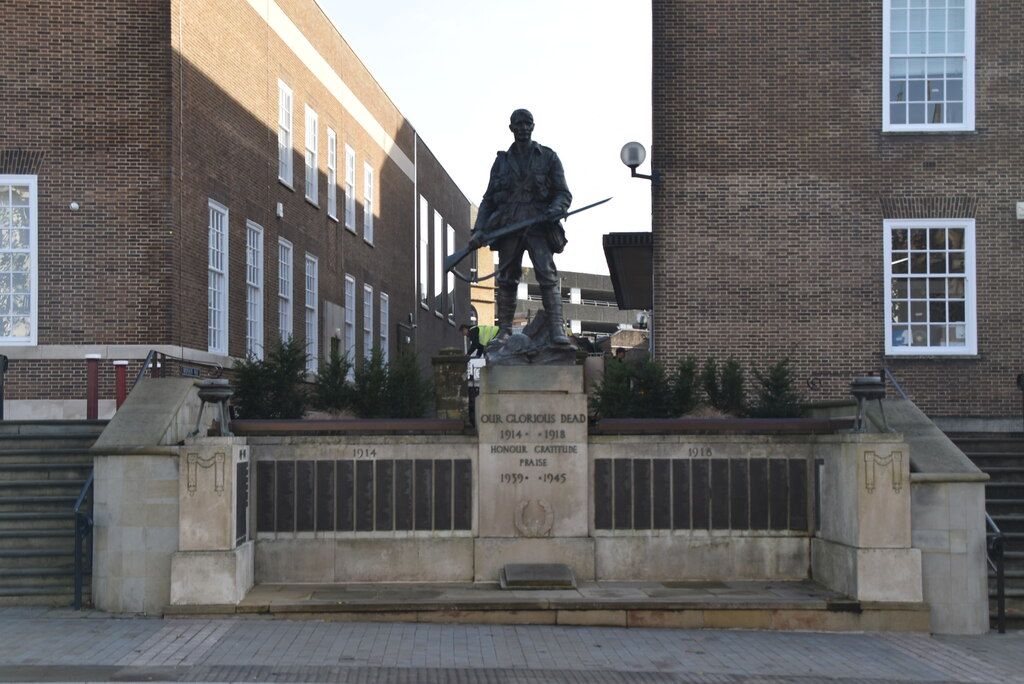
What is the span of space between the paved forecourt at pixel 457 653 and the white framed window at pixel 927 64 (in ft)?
35.5

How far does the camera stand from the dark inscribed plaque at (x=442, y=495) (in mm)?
13594

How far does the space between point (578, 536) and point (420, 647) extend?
3257 millimetres

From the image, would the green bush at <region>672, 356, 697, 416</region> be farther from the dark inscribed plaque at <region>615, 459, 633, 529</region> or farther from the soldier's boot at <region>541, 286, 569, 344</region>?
the dark inscribed plaque at <region>615, 459, 633, 529</region>

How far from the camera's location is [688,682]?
31.7ft

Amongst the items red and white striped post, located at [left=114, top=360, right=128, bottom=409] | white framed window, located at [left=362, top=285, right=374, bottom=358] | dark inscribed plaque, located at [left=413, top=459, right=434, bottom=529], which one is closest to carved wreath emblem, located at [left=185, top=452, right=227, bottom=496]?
dark inscribed plaque, located at [left=413, top=459, right=434, bottom=529]

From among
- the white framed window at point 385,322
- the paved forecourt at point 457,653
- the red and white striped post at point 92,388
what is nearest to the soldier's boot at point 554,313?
the paved forecourt at point 457,653

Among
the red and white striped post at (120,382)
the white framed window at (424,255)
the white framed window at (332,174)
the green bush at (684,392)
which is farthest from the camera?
the white framed window at (424,255)

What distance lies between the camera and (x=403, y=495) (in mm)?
13594

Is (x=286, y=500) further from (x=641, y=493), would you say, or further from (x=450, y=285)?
(x=450, y=285)

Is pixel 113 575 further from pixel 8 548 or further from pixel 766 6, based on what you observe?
pixel 766 6

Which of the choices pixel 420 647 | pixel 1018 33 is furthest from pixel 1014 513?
pixel 1018 33

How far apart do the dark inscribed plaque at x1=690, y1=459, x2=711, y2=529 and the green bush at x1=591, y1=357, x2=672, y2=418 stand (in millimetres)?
2953

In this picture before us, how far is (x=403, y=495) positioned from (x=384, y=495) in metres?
0.20

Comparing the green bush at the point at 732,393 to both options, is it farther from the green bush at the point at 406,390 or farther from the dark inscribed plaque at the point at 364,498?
the dark inscribed plaque at the point at 364,498
